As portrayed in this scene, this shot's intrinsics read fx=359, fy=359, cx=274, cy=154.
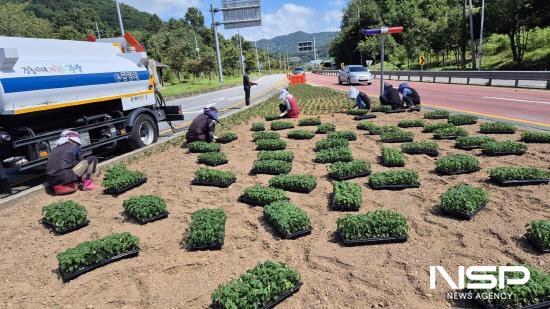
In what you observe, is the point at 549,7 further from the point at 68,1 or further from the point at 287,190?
the point at 68,1

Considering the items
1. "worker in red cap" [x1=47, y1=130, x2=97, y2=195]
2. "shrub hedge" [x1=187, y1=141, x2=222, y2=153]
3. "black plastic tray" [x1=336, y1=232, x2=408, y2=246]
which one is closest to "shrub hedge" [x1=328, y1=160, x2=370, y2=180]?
"black plastic tray" [x1=336, y1=232, x2=408, y2=246]

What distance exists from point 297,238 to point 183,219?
1.63 m

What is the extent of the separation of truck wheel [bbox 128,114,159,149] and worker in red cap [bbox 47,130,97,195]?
9.06ft

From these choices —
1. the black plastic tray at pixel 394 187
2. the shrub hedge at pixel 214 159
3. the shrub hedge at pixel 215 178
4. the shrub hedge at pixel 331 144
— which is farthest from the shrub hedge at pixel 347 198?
the shrub hedge at pixel 214 159

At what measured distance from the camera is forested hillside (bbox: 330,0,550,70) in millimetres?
29047

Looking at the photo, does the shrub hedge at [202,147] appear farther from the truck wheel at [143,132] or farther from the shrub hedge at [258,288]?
the shrub hedge at [258,288]

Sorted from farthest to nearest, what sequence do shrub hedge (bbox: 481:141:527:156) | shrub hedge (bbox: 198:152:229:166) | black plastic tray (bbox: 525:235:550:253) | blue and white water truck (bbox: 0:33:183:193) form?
shrub hedge (bbox: 198:152:229:166), blue and white water truck (bbox: 0:33:183:193), shrub hedge (bbox: 481:141:527:156), black plastic tray (bbox: 525:235:550:253)

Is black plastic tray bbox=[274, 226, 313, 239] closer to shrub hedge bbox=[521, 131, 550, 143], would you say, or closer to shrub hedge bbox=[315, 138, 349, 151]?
shrub hedge bbox=[315, 138, 349, 151]

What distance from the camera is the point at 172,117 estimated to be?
1117 centimetres

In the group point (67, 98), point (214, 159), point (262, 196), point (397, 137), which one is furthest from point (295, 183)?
point (67, 98)

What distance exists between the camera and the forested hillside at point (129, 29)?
1341 inches

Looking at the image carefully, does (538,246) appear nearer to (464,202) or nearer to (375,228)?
(464,202)

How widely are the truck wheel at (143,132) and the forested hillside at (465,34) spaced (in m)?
29.4

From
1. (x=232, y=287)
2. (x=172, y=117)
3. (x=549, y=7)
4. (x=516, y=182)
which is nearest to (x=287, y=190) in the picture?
(x=232, y=287)
